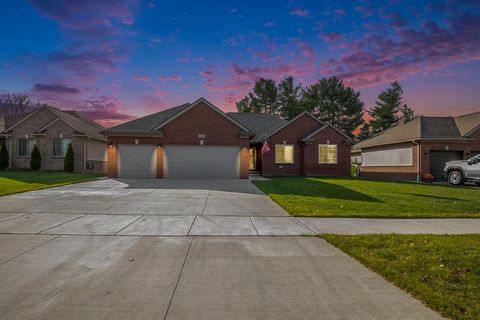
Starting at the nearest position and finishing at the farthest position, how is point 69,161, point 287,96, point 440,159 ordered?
point 440,159 < point 69,161 < point 287,96

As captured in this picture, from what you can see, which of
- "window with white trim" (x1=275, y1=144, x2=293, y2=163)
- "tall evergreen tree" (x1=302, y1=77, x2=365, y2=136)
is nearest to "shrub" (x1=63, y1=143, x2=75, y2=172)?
"window with white trim" (x1=275, y1=144, x2=293, y2=163)

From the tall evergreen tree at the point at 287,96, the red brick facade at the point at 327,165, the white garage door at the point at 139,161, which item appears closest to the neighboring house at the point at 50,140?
the white garage door at the point at 139,161

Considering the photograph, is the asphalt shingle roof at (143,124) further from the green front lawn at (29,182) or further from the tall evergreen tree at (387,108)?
the tall evergreen tree at (387,108)

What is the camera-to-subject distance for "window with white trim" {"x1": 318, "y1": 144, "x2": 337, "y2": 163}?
987 inches

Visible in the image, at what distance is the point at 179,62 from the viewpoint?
60.9 feet

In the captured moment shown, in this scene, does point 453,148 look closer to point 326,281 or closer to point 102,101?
point 326,281

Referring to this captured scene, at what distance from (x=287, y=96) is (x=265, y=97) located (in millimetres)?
4003

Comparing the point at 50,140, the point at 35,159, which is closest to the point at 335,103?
the point at 50,140

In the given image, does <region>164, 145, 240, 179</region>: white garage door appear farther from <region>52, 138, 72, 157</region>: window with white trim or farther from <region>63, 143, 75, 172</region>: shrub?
<region>52, 138, 72, 157</region>: window with white trim

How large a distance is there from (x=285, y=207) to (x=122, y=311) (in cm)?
672

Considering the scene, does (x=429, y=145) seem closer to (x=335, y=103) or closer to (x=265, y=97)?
(x=335, y=103)

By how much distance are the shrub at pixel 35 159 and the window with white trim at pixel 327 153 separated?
25.4 m

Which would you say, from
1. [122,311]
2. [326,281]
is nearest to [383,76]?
[326,281]

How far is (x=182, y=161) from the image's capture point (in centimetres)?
2014
